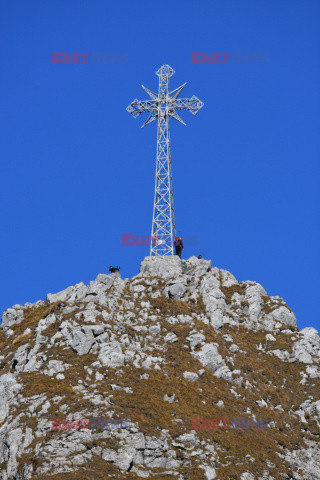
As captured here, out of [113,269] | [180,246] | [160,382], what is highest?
[180,246]

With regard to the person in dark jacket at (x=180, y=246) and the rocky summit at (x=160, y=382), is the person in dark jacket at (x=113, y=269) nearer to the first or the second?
the rocky summit at (x=160, y=382)

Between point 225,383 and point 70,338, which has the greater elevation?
point 70,338

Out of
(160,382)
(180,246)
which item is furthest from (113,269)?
(160,382)

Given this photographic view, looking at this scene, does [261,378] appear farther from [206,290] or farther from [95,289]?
[95,289]

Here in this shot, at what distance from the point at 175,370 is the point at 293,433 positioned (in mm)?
10586

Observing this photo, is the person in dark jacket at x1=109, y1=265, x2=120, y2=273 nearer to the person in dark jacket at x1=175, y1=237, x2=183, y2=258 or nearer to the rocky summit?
the rocky summit

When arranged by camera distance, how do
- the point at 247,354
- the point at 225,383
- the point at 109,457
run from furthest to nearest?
the point at 247,354 < the point at 225,383 < the point at 109,457

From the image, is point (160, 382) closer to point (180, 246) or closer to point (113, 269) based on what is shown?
point (113, 269)

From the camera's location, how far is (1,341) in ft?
196

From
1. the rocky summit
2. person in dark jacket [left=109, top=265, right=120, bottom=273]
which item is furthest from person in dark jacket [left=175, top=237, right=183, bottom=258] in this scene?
person in dark jacket [left=109, top=265, right=120, bottom=273]

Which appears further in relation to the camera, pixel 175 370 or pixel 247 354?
pixel 247 354

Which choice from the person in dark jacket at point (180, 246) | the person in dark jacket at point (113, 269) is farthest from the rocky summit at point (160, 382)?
the person in dark jacket at point (113, 269)

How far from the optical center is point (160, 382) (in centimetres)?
5059

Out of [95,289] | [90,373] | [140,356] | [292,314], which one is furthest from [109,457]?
[292,314]
